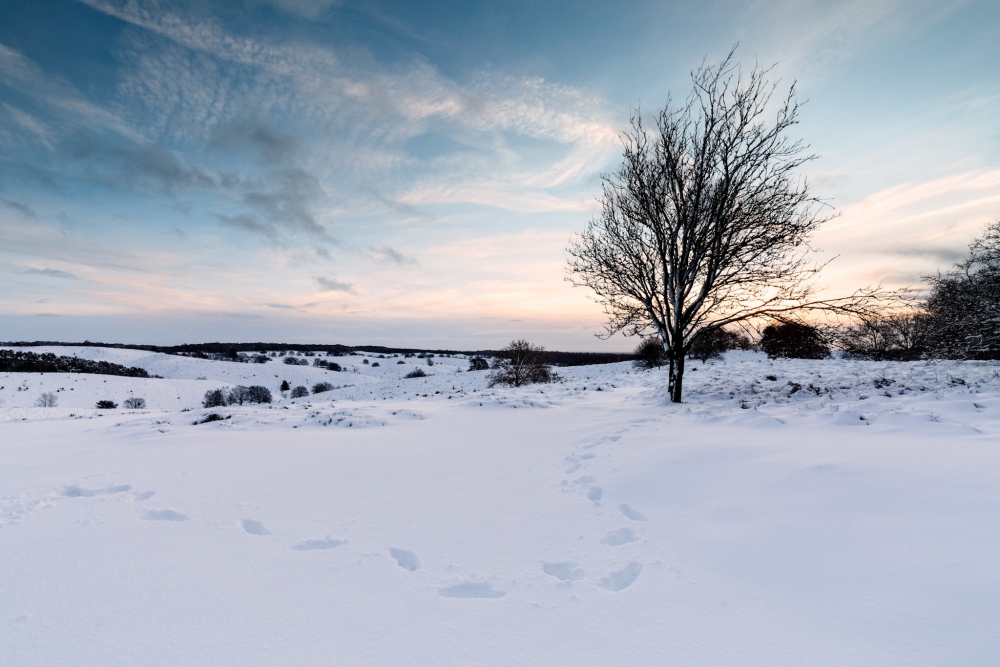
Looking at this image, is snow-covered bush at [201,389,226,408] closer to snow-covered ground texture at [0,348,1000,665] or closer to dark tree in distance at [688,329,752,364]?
snow-covered ground texture at [0,348,1000,665]

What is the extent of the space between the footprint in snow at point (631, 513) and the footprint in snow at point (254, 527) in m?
3.04

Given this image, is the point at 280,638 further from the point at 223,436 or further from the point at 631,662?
the point at 223,436

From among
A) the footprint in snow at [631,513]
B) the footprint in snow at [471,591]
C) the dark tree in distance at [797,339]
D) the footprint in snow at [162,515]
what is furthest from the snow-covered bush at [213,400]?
the footprint in snow at [471,591]

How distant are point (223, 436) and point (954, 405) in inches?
473

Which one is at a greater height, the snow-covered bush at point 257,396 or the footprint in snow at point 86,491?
the footprint in snow at point 86,491

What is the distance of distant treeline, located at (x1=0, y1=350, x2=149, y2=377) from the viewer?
41.7 metres

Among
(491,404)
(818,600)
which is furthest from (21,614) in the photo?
(491,404)

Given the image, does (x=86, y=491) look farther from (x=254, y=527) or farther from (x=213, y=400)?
(x=213, y=400)

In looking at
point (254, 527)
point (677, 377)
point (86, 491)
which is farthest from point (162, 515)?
point (677, 377)

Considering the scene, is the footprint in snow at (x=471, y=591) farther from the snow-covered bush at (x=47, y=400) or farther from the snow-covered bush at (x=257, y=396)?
the snow-covered bush at (x=47, y=400)

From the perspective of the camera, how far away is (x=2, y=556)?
110 inches

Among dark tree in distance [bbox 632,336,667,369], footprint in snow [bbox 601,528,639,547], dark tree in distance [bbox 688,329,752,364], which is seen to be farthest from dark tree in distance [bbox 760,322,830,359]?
dark tree in distance [bbox 632,336,667,369]

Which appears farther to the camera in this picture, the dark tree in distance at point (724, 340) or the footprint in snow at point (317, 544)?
the dark tree in distance at point (724, 340)

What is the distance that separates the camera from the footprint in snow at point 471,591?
2461mm
